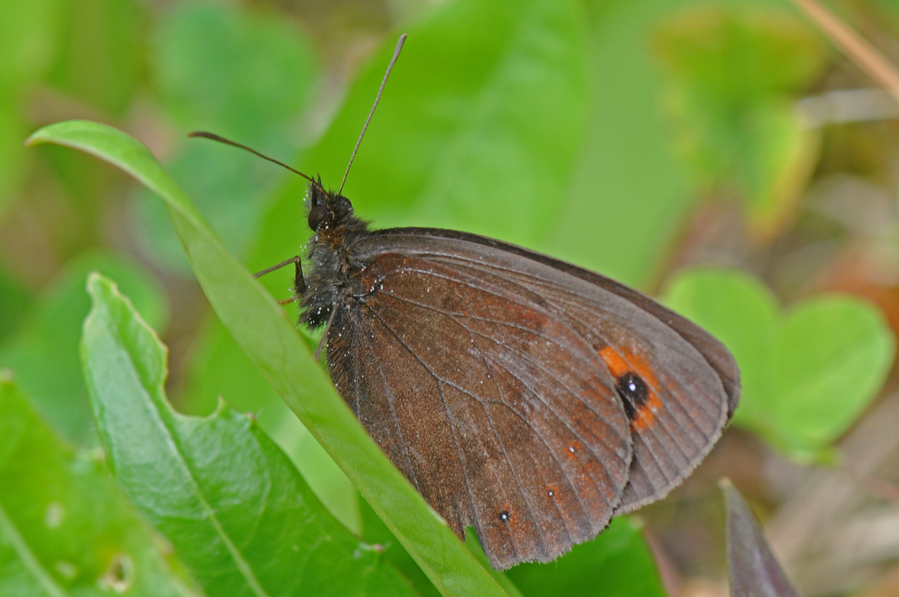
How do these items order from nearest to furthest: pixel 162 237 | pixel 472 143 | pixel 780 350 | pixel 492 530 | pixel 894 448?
pixel 492 530
pixel 780 350
pixel 472 143
pixel 894 448
pixel 162 237

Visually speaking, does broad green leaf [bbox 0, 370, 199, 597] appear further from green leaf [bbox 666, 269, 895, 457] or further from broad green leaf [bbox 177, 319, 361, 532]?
green leaf [bbox 666, 269, 895, 457]

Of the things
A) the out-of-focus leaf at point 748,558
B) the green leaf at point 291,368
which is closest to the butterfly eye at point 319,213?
the green leaf at point 291,368

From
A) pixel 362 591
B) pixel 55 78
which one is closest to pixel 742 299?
pixel 362 591

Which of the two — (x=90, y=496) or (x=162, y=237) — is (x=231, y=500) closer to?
(x=90, y=496)

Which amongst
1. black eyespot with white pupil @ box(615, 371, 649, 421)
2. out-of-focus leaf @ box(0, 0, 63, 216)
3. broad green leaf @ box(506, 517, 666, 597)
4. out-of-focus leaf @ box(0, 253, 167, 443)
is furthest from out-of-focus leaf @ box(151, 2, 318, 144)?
broad green leaf @ box(506, 517, 666, 597)

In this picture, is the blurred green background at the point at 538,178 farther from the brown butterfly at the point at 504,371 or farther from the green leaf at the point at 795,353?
the brown butterfly at the point at 504,371

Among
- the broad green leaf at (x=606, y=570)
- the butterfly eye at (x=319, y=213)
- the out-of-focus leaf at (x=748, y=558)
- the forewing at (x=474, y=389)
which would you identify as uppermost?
the butterfly eye at (x=319, y=213)

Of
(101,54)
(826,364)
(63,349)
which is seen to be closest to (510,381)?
(826,364)
